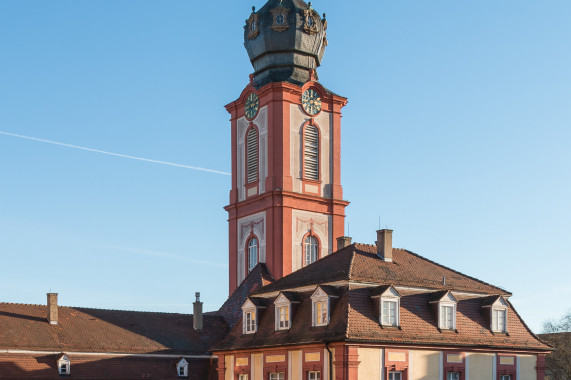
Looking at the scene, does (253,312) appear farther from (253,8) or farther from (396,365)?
(253,8)

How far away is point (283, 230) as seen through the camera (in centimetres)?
6606

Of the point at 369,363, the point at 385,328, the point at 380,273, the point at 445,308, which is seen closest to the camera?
the point at 369,363

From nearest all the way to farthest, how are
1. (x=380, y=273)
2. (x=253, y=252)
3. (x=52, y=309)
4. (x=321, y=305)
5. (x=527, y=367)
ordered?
(x=321, y=305) < (x=380, y=273) < (x=527, y=367) < (x=52, y=309) < (x=253, y=252)

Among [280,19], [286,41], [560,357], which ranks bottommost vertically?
[560,357]

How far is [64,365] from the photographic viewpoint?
5469cm

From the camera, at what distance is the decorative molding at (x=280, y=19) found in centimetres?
7056

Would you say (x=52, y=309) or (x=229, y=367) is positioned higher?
(x=52, y=309)

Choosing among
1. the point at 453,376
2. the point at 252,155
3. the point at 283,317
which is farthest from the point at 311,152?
the point at 453,376

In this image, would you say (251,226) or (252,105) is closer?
(251,226)

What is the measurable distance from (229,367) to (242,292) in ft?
43.0

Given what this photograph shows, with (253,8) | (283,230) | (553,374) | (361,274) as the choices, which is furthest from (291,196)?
(553,374)

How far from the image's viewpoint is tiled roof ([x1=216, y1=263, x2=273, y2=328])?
64.6 meters

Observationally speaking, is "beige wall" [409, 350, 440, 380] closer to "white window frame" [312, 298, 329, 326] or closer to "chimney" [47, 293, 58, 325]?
"white window frame" [312, 298, 329, 326]

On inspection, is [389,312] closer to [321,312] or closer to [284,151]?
[321,312]
